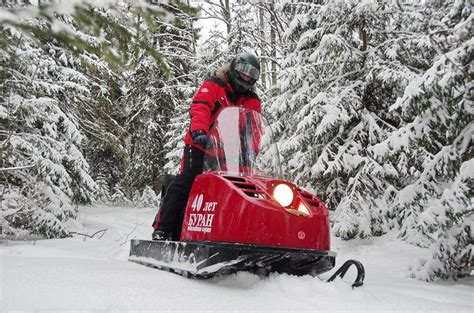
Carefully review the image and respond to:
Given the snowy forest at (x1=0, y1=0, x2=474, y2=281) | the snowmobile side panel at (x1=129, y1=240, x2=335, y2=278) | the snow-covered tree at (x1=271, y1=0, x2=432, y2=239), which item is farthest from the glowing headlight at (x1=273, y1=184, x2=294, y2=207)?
the snow-covered tree at (x1=271, y1=0, x2=432, y2=239)

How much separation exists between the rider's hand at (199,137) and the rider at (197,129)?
0.15ft

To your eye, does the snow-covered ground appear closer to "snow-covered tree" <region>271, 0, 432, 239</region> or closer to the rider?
the rider

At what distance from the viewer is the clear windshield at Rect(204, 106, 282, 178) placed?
405cm

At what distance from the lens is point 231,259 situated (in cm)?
327

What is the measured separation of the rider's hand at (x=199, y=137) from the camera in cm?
396

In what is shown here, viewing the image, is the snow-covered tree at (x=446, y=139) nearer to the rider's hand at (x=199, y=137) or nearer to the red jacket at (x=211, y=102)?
the red jacket at (x=211, y=102)

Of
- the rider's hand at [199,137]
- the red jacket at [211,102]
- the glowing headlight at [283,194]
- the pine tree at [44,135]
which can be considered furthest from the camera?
the pine tree at [44,135]

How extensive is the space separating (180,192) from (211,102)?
929 mm

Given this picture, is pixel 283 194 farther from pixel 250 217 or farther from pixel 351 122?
pixel 351 122

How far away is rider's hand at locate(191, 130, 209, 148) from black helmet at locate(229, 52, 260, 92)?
72 cm

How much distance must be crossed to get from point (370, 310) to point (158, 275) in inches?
60.0

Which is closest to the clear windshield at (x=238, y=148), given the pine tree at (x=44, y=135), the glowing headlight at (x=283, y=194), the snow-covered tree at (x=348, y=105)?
the glowing headlight at (x=283, y=194)

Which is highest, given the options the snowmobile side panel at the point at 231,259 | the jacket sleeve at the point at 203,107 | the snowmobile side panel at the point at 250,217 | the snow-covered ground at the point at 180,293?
the jacket sleeve at the point at 203,107

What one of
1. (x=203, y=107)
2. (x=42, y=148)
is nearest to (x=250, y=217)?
(x=203, y=107)
